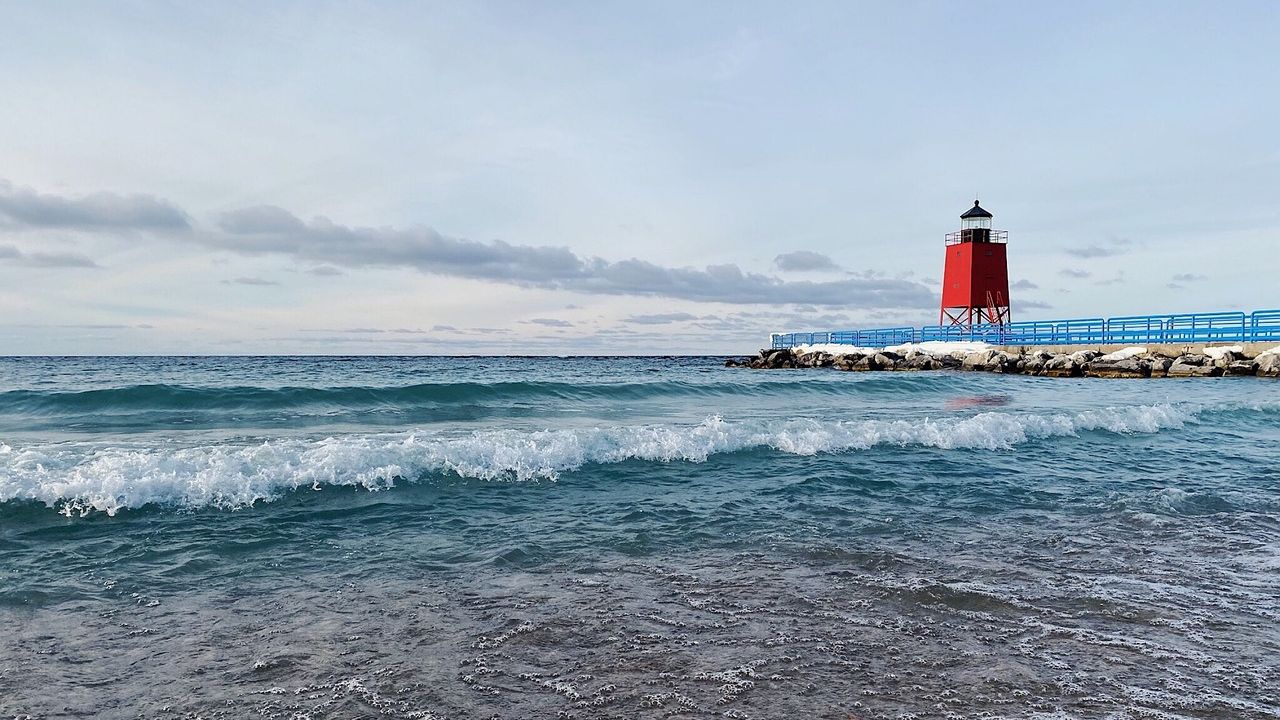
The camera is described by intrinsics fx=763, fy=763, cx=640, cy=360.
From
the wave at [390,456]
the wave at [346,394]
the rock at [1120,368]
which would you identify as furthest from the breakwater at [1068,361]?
the wave at [390,456]

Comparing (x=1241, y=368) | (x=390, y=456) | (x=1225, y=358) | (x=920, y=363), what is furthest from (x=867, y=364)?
(x=390, y=456)

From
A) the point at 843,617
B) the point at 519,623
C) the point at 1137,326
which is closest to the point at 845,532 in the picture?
the point at 843,617

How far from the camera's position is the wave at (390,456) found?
296 inches

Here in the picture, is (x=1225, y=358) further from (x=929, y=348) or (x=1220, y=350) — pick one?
(x=929, y=348)

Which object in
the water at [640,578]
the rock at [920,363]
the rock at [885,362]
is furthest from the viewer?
the rock at [885,362]

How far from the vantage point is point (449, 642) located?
3.94 meters

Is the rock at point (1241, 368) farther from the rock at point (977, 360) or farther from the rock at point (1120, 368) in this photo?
the rock at point (977, 360)

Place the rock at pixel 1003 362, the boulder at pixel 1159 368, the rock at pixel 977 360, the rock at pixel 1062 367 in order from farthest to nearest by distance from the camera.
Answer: the rock at pixel 977 360, the rock at pixel 1003 362, the rock at pixel 1062 367, the boulder at pixel 1159 368

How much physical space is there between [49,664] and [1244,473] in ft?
38.9

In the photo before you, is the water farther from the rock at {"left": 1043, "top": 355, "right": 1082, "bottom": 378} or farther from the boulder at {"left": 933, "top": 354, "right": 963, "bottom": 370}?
the boulder at {"left": 933, "top": 354, "right": 963, "bottom": 370}

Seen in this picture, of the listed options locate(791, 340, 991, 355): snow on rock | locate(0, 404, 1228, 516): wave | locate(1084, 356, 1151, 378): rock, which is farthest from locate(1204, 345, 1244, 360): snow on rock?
locate(0, 404, 1228, 516): wave

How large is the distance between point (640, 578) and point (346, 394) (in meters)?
17.5

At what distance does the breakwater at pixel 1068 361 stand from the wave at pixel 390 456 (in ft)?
66.1

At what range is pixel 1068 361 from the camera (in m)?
33.1
